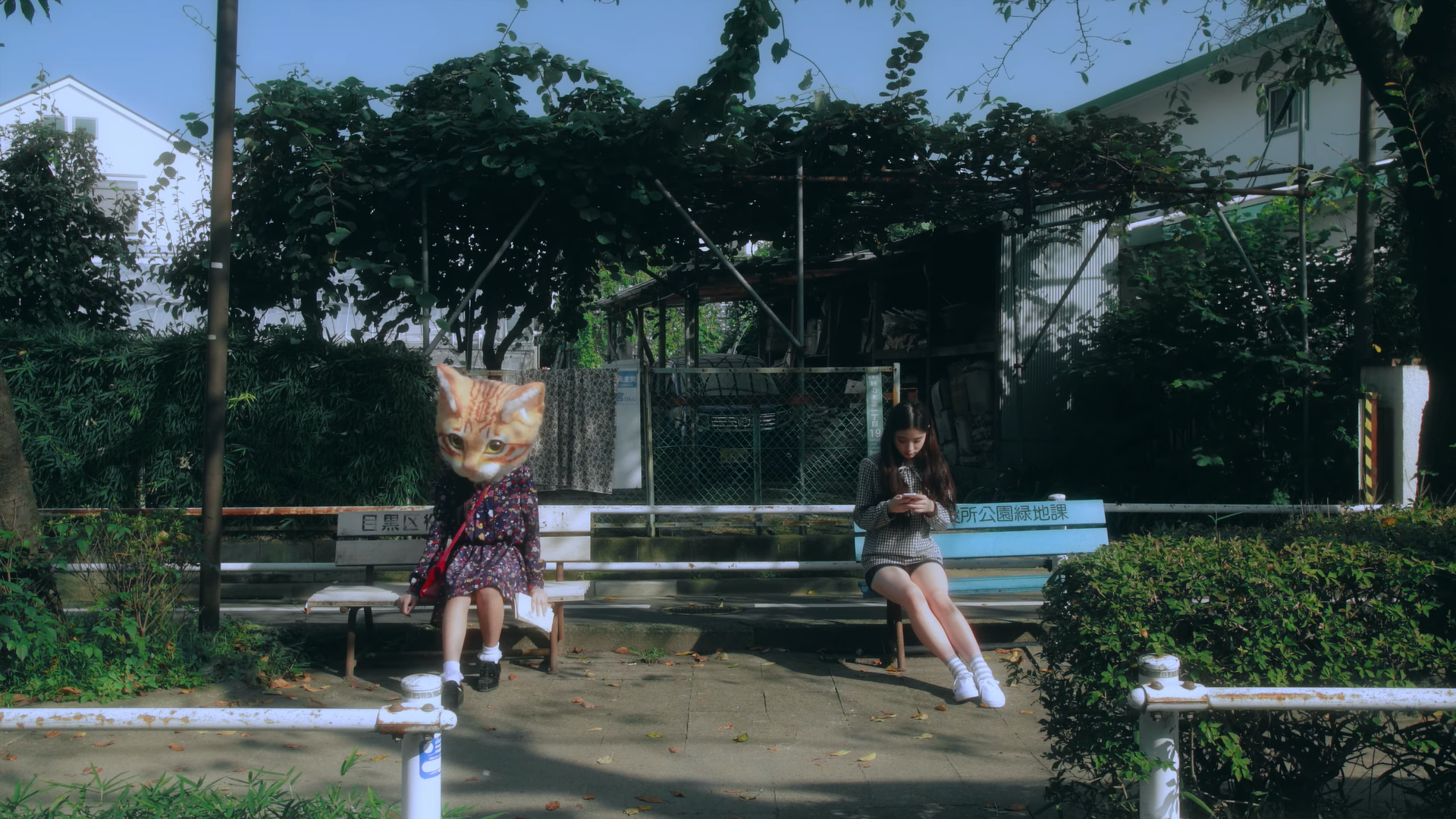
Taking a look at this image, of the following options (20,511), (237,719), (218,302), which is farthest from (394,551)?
(237,719)

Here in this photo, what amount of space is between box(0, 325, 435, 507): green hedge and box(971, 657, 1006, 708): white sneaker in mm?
6223

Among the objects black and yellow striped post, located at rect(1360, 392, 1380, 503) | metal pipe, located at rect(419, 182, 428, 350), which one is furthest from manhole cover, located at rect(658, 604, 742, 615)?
black and yellow striped post, located at rect(1360, 392, 1380, 503)

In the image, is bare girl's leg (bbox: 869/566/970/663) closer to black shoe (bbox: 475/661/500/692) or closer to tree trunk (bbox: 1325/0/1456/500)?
black shoe (bbox: 475/661/500/692)

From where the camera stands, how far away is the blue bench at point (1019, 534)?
6.76m

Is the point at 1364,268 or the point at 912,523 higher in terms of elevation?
the point at 1364,268

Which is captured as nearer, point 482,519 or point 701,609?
point 482,519

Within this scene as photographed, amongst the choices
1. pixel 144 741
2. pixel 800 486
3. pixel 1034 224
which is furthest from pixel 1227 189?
pixel 144 741

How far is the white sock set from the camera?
220 inches

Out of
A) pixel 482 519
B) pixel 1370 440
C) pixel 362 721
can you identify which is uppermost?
pixel 1370 440

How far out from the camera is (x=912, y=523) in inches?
244

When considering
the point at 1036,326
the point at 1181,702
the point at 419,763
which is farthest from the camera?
the point at 1036,326

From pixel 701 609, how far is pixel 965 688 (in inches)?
120

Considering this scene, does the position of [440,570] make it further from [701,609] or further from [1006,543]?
[1006,543]

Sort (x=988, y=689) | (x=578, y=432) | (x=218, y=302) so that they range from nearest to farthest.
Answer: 1. (x=988, y=689)
2. (x=218, y=302)
3. (x=578, y=432)
